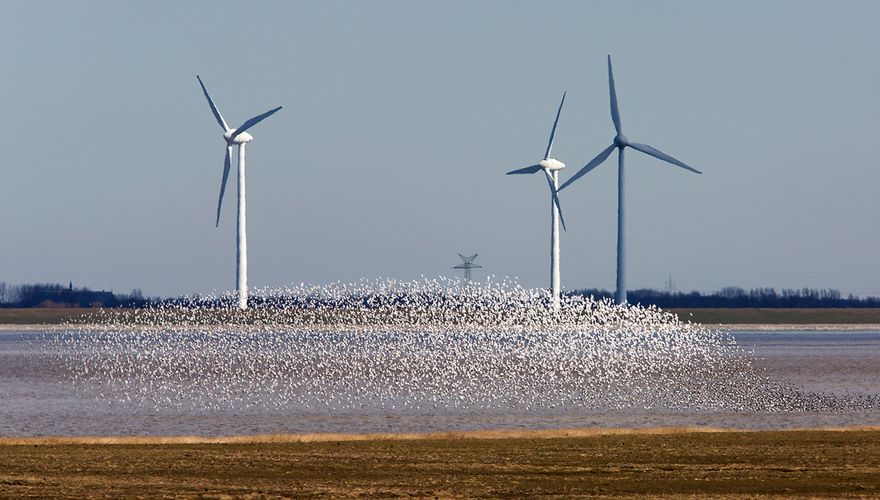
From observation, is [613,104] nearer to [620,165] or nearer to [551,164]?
[620,165]

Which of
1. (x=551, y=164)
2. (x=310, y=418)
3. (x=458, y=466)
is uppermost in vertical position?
(x=551, y=164)

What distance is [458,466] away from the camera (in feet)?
77.7

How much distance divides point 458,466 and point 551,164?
348 ft

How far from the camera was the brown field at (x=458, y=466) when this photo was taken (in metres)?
20.4

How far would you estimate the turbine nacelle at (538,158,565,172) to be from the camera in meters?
127

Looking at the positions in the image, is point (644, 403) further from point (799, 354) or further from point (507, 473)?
point (799, 354)

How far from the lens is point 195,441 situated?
96.8 feet

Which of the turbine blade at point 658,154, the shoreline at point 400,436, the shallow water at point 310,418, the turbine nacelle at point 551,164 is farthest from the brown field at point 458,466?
the turbine nacelle at point 551,164

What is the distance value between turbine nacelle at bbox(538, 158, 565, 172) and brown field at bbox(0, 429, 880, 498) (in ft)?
317

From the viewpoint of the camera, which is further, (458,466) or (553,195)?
(553,195)

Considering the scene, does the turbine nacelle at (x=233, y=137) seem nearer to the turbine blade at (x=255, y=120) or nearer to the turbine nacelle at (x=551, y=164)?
the turbine blade at (x=255, y=120)

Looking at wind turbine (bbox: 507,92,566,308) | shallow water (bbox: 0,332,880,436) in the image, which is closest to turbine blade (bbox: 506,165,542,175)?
wind turbine (bbox: 507,92,566,308)

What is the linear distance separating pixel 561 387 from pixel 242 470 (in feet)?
89.4

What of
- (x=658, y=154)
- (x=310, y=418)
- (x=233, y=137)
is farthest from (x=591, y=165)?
(x=310, y=418)
